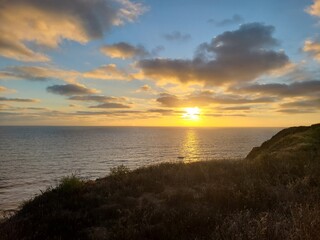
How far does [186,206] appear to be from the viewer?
9672mm

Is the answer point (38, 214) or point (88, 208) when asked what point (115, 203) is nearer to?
point (88, 208)

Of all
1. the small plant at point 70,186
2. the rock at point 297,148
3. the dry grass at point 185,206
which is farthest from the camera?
the rock at point 297,148

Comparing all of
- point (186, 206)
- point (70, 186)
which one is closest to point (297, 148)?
point (186, 206)

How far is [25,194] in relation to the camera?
135 feet

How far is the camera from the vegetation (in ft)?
22.6

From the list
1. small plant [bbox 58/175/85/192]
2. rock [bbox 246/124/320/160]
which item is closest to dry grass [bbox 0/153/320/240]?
small plant [bbox 58/175/85/192]

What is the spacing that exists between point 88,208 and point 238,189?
522cm

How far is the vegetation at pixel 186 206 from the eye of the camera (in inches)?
272

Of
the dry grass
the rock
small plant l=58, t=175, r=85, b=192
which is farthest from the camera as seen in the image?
the rock

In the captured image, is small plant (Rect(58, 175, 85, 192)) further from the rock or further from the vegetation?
the rock

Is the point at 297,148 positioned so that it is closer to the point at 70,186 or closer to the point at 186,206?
the point at 186,206

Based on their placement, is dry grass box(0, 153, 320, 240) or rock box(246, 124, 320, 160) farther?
rock box(246, 124, 320, 160)

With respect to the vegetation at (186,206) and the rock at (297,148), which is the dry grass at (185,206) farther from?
the rock at (297,148)

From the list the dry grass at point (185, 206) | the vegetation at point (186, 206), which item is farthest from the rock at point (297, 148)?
the dry grass at point (185, 206)
